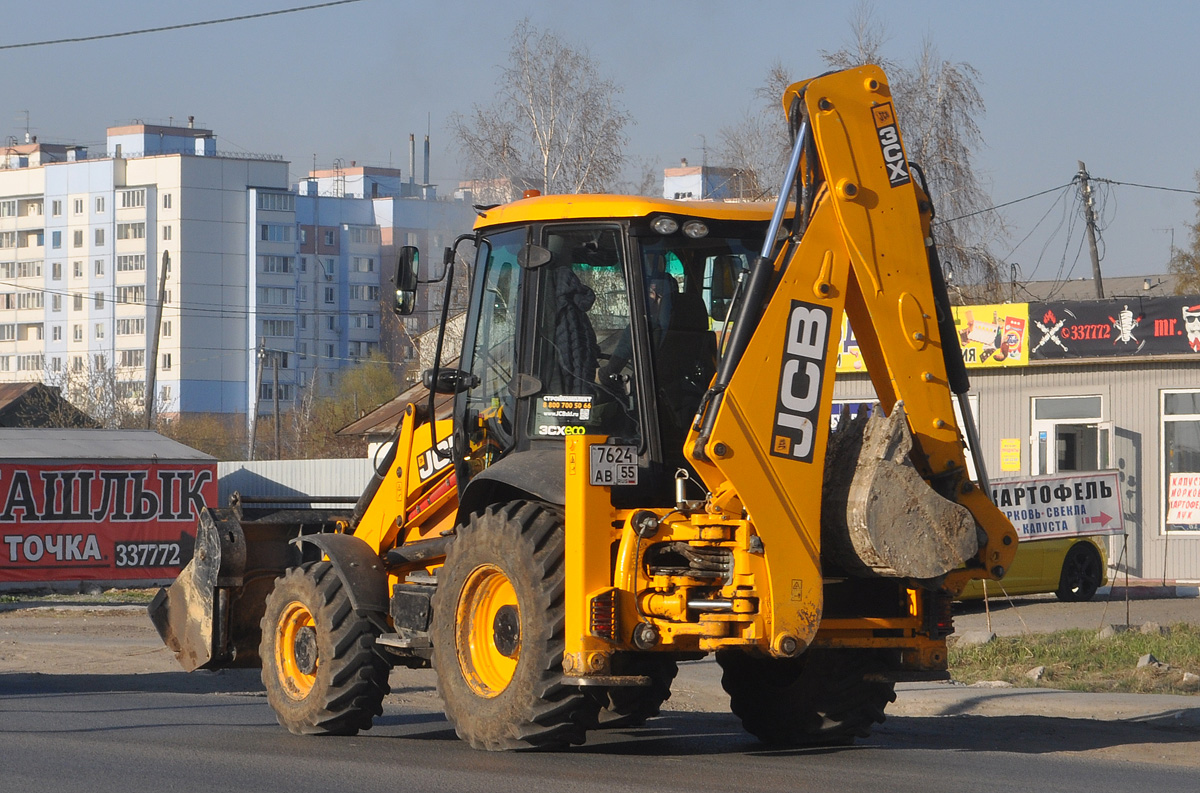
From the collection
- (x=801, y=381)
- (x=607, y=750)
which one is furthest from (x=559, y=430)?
(x=607, y=750)

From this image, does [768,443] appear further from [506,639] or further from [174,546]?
[174,546]

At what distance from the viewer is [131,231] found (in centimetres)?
10262

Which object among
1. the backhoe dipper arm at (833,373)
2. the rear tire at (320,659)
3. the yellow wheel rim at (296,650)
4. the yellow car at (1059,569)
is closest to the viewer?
the backhoe dipper arm at (833,373)

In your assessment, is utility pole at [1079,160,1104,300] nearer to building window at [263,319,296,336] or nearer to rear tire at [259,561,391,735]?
rear tire at [259,561,391,735]

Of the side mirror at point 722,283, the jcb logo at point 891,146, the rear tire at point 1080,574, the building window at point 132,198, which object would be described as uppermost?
the building window at point 132,198

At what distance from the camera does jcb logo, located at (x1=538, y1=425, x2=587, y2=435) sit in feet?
28.1

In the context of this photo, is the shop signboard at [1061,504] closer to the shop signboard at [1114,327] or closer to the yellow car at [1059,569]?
the yellow car at [1059,569]

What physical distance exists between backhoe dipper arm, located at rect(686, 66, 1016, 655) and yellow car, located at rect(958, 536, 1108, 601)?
42.5 feet

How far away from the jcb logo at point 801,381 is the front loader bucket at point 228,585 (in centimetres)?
440

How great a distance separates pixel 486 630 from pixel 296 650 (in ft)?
6.41

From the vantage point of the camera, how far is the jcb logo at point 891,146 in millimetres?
8453

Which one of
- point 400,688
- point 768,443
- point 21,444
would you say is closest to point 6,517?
point 21,444

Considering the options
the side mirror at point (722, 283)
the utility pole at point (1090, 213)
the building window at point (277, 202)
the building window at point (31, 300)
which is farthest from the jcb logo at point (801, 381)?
the building window at point (31, 300)

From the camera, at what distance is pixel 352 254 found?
112 meters
